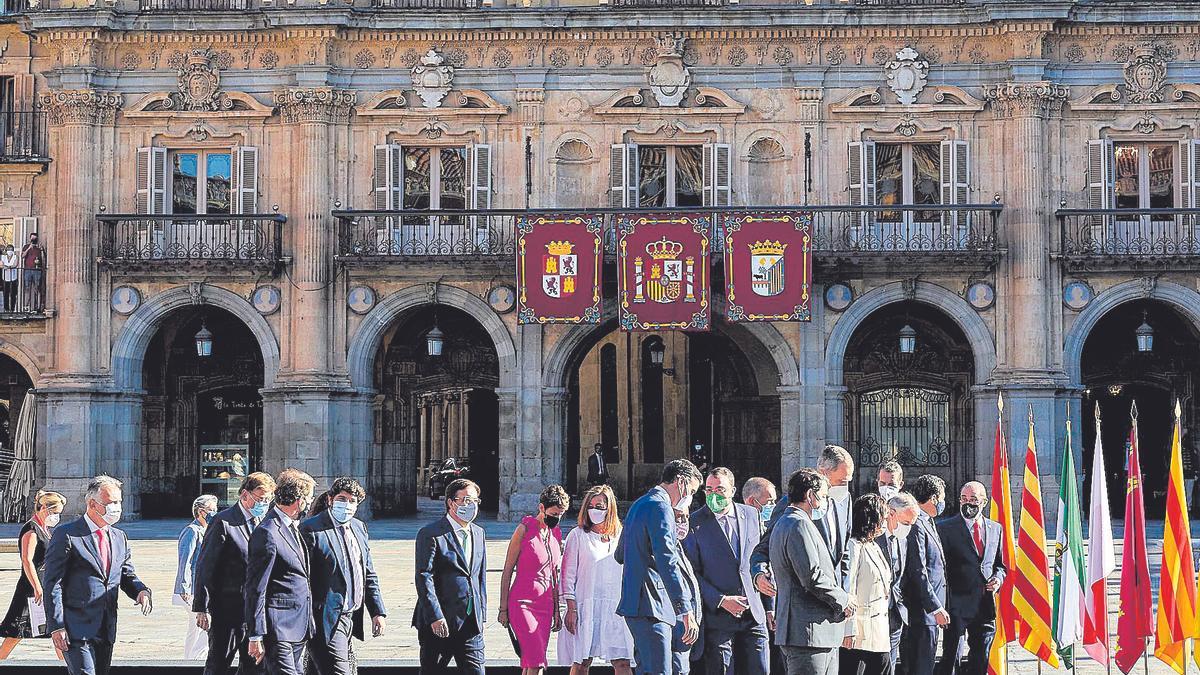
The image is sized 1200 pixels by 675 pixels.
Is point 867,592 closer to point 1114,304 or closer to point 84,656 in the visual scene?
point 84,656

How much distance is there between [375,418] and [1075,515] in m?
22.7

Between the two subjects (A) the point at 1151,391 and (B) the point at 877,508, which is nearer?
(B) the point at 877,508

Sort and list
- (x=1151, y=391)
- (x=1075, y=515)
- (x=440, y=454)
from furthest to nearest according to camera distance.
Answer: (x=440, y=454), (x=1151, y=391), (x=1075, y=515)

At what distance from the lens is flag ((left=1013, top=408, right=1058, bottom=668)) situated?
15.5 metres

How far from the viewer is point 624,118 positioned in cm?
3447

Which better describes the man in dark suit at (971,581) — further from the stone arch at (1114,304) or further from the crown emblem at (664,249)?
the stone arch at (1114,304)

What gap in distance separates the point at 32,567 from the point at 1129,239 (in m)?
24.4

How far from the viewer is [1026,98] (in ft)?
111

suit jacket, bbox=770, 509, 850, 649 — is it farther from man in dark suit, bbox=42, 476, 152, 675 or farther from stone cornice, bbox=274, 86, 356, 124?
stone cornice, bbox=274, 86, 356, 124

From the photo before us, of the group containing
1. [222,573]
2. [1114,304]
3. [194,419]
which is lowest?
[222,573]

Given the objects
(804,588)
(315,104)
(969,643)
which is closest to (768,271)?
(315,104)

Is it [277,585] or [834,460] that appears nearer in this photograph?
[834,460]

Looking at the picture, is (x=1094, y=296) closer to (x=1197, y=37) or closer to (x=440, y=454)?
(x=1197, y=37)

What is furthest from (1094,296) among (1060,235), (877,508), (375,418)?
(877,508)
